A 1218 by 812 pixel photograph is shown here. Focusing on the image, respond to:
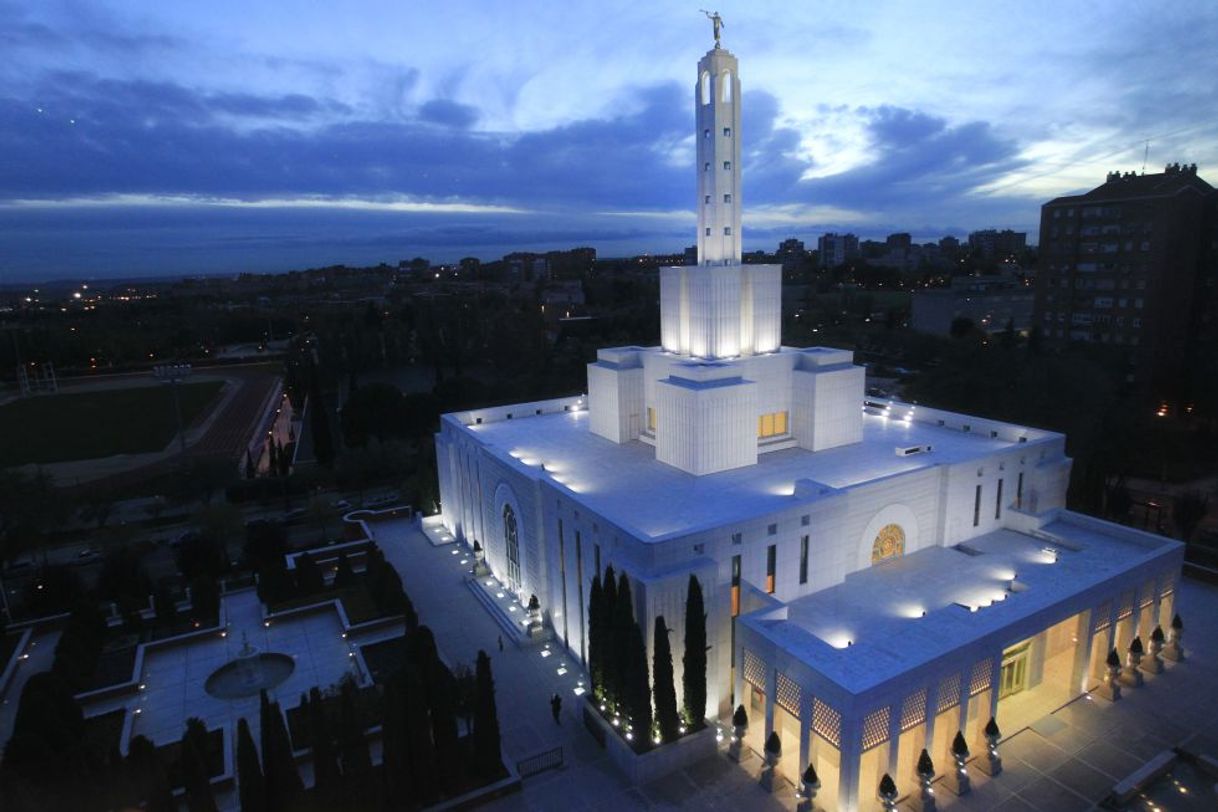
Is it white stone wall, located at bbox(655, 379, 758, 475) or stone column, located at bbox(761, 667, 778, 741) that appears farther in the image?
white stone wall, located at bbox(655, 379, 758, 475)

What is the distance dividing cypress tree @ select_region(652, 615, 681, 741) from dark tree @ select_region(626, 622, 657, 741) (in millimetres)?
210

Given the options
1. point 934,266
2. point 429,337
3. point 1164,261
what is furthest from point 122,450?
point 934,266

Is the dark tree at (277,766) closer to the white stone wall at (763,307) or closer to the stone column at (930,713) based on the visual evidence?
the stone column at (930,713)

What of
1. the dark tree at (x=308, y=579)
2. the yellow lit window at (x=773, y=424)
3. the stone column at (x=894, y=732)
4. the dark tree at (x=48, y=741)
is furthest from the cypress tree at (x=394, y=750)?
the yellow lit window at (x=773, y=424)

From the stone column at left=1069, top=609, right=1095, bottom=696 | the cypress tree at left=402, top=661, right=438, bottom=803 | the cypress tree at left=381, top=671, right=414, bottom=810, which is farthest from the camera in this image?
the stone column at left=1069, top=609, right=1095, bottom=696

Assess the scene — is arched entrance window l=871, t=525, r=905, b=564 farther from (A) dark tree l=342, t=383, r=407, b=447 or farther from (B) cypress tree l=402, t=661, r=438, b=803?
(A) dark tree l=342, t=383, r=407, b=447

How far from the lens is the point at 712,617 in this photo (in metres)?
17.7

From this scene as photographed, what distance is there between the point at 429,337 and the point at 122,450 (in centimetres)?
2789

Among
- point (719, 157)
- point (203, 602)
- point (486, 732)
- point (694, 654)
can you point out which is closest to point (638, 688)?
point (694, 654)

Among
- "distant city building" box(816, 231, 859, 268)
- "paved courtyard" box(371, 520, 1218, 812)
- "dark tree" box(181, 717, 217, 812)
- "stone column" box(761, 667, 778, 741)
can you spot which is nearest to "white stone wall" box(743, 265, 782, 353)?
"stone column" box(761, 667, 778, 741)

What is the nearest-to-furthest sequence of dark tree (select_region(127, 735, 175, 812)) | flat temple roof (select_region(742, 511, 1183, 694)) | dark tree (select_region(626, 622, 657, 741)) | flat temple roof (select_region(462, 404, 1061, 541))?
dark tree (select_region(127, 735, 175, 812)), flat temple roof (select_region(742, 511, 1183, 694)), dark tree (select_region(626, 622, 657, 741)), flat temple roof (select_region(462, 404, 1061, 541))

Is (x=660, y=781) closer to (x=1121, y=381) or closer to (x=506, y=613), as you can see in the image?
(x=506, y=613)

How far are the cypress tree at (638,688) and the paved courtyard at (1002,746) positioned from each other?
1370 millimetres

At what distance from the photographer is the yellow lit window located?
26.3 meters
